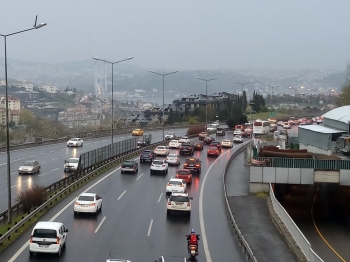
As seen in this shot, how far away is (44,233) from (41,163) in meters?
29.2

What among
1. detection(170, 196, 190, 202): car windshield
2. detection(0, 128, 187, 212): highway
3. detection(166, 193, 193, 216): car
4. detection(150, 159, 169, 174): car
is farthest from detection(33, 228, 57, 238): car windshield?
detection(150, 159, 169, 174): car

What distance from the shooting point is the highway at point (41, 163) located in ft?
113

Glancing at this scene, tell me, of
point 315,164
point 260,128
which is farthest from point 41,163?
point 260,128

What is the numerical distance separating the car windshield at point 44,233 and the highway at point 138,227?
2.41ft

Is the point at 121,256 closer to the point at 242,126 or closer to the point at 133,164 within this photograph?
the point at 133,164

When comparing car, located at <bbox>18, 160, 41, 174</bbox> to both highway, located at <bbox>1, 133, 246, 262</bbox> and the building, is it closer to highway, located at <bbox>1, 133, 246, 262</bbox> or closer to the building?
highway, located at <bbox>1, 133, 246, 262</bbox>

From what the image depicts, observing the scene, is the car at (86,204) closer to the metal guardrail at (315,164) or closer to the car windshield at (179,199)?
the car windshield at (179,199)

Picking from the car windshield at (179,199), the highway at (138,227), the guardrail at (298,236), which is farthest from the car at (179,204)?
the guardrail at (298,236)

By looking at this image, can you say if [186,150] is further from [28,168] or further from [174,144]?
[28,168]

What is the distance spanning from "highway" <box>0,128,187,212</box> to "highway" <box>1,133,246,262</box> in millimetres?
3618

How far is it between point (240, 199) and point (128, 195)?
6593 millimetres

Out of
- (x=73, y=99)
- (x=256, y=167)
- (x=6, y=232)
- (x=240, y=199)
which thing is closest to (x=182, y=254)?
(x=6, y=232)

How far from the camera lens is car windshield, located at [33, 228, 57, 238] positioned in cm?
1827

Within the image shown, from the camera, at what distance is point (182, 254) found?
63.9 feet
